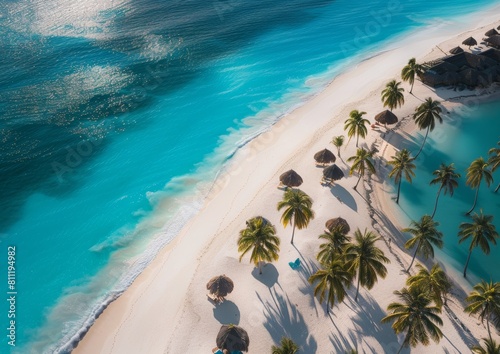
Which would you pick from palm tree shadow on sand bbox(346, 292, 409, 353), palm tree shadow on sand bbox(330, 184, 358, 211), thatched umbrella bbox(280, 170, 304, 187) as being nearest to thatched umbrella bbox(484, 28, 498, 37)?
palm tree shadow on sand bbox(330, 184, 358, 211)

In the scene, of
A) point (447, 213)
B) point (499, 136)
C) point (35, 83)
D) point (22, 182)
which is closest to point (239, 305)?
point (447, 213)

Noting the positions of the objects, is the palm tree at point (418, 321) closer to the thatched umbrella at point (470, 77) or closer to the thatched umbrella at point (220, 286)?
the thatched umbrella at point (220, 286)

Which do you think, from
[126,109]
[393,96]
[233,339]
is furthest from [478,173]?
[126,109]

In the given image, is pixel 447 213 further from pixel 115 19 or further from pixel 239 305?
pixel 115 19

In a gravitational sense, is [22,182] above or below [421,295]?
below

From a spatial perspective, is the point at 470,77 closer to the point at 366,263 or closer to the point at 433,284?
the point at 433,284

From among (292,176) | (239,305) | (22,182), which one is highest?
(292,176)

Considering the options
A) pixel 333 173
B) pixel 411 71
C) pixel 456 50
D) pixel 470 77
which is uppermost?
pixel 456 50
